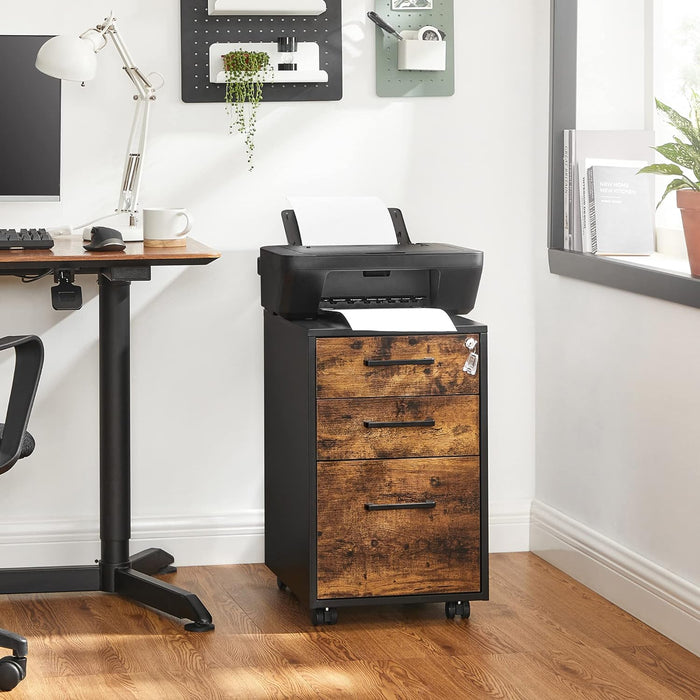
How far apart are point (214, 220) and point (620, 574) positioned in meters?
1.46

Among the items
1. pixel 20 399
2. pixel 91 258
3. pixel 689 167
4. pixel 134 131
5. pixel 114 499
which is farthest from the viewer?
→ pixel 134 131

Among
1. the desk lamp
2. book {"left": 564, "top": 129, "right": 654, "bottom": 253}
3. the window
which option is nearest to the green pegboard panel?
the window

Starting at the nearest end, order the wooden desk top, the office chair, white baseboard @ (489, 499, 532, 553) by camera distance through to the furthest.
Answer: the office chair < the wooden desk top < white baseboard @ (489, 499, 532, 553)

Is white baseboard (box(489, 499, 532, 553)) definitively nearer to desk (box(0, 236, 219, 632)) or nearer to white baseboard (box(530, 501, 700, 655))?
white baseboard (box(530, 501, 700, 655))

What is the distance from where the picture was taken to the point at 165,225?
2.67 metres

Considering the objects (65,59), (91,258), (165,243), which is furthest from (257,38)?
(91,258)

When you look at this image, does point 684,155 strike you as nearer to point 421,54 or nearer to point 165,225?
point 421,54

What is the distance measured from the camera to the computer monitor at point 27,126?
278 centimetres

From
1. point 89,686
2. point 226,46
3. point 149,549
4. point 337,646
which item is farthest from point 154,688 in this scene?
point 226,46

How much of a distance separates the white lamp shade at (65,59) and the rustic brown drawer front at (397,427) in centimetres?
99

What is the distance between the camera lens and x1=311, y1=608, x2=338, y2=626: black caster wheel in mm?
2646

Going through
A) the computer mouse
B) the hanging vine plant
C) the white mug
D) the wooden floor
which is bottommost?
the wooden floor

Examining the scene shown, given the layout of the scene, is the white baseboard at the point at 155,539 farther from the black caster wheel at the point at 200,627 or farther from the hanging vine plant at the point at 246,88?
the hanging vine plant at the point at 246,88

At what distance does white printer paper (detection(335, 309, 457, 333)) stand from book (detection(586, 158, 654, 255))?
64 centimetres
